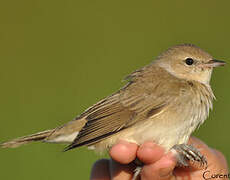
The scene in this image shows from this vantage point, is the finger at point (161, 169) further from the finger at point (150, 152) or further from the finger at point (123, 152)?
the finger at point (123, 152)

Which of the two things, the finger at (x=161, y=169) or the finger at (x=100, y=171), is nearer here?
the finger at (x=161, y=169)

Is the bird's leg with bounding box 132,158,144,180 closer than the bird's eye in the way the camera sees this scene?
Yes

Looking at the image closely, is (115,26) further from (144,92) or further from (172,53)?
(144,92)

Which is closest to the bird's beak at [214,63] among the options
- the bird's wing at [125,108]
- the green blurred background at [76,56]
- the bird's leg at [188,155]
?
the bird's wing at [125,108]

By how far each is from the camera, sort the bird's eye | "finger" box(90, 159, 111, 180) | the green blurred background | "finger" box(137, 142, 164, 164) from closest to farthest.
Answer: "finger" box(137, 142, 164, 164) < "finger" box(90, 159, 111, 180) < the bird's eye < the green blurred background

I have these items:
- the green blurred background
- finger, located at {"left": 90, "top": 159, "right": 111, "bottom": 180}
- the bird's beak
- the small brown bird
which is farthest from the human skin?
the green blurred background

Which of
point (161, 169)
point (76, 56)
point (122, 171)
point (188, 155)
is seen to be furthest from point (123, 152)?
point (76, 56)

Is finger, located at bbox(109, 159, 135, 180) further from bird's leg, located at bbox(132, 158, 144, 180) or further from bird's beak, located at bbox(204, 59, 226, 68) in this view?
bird's beak, located at bbox(204, 59, 226, 68)
